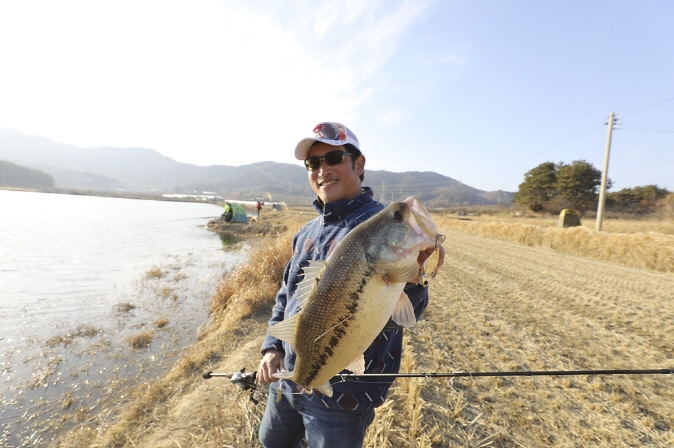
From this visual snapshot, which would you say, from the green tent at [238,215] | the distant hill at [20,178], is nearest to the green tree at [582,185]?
the green tent at [238,215]

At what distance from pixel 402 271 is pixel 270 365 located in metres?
1.57

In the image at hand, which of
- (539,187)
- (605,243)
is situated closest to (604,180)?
(605,243)

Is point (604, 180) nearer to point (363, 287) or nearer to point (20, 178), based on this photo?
point (363, 287)

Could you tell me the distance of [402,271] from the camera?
179 cm

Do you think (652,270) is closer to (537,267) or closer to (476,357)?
(537,267)

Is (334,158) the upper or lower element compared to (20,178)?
lower

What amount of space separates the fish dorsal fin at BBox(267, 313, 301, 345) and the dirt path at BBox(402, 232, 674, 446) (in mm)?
2583

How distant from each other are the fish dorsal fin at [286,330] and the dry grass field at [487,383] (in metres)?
2.16

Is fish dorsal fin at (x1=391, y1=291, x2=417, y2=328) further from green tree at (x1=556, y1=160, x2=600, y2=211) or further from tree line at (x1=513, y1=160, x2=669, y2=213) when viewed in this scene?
green tree at (x1=556, y1=160, x2=600, y2=211)

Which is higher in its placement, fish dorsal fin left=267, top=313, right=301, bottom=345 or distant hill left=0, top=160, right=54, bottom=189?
distant hill left=0, top=160, right=54, bottom=189

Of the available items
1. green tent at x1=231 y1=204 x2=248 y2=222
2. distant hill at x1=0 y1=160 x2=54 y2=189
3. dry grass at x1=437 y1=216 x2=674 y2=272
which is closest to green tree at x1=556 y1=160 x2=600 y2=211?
dry grass at x1=437 y1=216 x2=674 y2=272

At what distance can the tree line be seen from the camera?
135 feet

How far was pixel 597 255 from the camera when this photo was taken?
17.0 meters

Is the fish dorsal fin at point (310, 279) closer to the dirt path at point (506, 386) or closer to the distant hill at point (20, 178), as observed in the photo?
the dirt path at point (506, 386)
